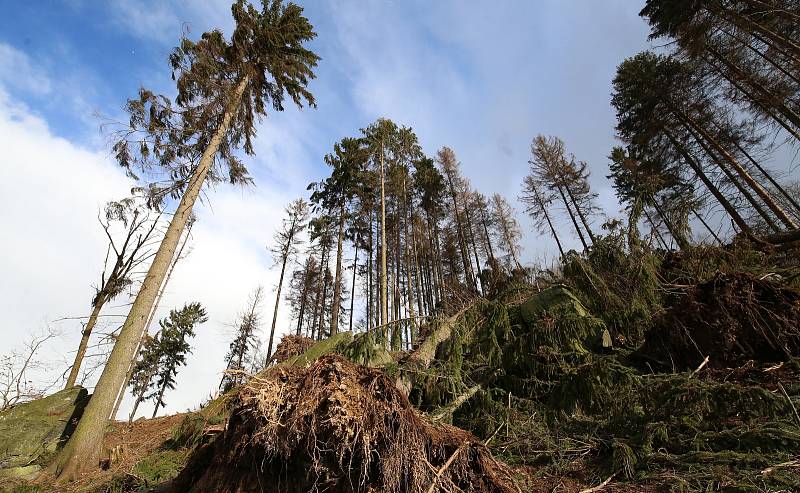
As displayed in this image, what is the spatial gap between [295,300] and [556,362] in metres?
24.7

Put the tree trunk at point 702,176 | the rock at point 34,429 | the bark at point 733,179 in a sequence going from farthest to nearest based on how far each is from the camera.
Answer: the tree trunk at point 702,176 < the bark at point 733,179 < the rock at point 34,429

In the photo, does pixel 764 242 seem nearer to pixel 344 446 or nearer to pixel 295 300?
pixel 344 446

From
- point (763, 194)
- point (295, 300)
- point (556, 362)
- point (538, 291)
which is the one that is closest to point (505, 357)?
point (556, 362)

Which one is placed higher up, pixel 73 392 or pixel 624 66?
pixel 624 66

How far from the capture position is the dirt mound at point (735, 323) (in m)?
4.30

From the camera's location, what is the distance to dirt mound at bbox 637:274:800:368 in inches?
169

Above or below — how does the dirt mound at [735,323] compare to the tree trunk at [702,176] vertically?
below

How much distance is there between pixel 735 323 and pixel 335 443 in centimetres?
535

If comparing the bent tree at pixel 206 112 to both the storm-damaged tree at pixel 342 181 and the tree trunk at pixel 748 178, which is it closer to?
the storm-damaged tree at pixel 342 181

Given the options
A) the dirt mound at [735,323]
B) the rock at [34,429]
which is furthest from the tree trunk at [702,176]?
the rock at [34,429]

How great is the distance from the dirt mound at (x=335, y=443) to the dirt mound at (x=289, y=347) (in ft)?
33.6

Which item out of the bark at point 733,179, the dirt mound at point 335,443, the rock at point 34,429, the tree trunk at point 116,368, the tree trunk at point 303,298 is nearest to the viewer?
the dirt mound at point 335,443

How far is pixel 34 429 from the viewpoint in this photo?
703cm

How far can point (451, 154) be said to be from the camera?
25812mm
